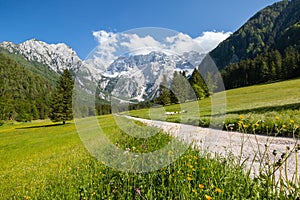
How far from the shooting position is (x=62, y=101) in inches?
1890

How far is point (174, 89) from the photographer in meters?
6.12

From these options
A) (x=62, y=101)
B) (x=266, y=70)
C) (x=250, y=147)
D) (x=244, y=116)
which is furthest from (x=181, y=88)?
(x=266, y=70)

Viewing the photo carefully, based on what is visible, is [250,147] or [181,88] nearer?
[181,88]

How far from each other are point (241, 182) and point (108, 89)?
3.32 metres

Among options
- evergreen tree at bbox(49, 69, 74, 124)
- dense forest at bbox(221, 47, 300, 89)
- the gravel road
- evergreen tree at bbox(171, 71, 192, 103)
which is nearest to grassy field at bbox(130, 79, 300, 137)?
evergreen tree at bbox(171, 71, 192, 103)

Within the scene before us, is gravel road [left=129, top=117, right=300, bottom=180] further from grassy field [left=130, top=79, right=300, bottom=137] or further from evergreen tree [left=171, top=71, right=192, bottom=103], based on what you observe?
evergreen tree [left=171, top=71, right=192, bottom=103]

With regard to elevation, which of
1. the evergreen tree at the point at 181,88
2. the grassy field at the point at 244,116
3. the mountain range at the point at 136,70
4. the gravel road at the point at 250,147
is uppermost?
the mountain range at the point at 136,70

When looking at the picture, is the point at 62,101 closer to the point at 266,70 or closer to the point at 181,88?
the point at 181,88

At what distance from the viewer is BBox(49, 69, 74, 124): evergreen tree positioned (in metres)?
46.8

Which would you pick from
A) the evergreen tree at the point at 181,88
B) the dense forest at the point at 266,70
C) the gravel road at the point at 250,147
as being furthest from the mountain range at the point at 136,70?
the dense forest at the point at 266,70

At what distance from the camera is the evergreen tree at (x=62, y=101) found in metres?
46.8

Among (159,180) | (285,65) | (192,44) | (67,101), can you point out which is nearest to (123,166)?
(159,180)

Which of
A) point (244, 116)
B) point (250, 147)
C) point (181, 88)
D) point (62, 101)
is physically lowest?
point (250, 147)

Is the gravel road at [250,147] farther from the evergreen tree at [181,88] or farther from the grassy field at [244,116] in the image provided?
the evergreen tree at [181,88]
